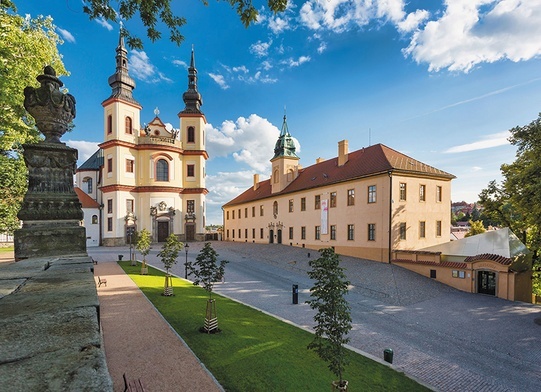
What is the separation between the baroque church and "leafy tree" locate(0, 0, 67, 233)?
26.3m

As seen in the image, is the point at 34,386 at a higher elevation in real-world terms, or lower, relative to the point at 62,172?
lower

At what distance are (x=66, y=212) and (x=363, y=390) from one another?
8.11 m

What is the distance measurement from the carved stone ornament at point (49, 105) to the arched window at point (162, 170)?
3993 centimetres

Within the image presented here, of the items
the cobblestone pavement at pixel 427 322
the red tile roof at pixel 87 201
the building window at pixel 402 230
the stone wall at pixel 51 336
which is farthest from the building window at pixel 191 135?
the stone wall at pixel 51 336

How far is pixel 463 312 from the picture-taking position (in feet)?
54.2

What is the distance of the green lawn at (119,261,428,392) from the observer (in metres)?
7.57

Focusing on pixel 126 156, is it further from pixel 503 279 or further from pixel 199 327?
pixel 503 279

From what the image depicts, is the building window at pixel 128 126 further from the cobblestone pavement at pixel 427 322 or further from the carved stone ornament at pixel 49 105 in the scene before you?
the carved stone ornament at pixel 49 105

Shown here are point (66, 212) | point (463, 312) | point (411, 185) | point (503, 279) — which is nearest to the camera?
point (66, 212)

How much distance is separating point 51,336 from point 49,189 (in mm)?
4341

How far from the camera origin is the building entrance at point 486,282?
2066cm

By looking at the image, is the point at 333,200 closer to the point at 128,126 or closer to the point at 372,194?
the point at 372,194

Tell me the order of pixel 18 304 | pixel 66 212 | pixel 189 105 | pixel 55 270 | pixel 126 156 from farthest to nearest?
pixel 189 105 < pixel 126 156 < pixel 66 212 < pixel 55 270 < pixel 18 304

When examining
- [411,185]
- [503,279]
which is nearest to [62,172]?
[503,279]
